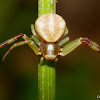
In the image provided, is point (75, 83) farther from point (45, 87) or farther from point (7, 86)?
point (45, 87)

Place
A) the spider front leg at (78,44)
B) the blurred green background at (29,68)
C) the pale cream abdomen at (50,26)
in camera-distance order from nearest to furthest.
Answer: the pale cream abdomen at (50,26)
the spider front leg at (78,44)
the blurred green background at (29,68)

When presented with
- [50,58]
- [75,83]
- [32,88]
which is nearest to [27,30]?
[32,88]

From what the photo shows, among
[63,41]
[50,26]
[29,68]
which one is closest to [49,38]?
[50,26]

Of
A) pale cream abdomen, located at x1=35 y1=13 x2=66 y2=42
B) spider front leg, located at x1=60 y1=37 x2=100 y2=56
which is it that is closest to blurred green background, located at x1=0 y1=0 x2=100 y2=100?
spider front leg, located at x1=60 y1=37 x2=100 y2=56

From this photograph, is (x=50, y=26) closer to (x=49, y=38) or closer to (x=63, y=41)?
(x=49, y=38)

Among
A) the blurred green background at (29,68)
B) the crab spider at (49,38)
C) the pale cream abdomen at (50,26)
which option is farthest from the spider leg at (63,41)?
the blurred green background at (29,68)

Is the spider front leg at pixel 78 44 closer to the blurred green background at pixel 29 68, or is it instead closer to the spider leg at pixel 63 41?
the spider leg at pixel 63 41

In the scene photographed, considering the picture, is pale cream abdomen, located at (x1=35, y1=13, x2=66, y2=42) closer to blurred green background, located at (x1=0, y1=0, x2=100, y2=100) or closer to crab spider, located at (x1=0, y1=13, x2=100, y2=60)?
crab spider, located at (x1=0, y1=13, x2=100, y2=60)
